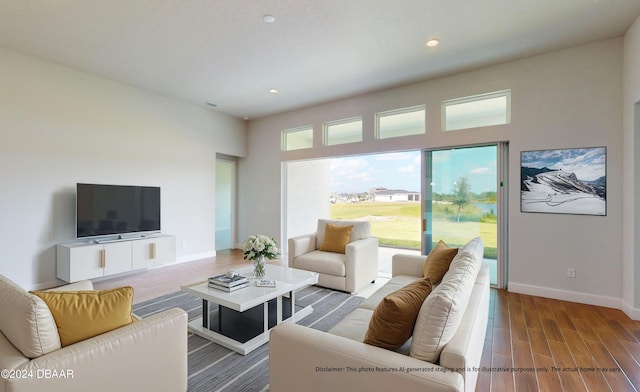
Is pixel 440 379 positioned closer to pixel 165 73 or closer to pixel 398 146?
pixel 398 146

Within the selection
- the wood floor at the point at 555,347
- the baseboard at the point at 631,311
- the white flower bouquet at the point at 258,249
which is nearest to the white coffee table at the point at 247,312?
the white flower bouquet at the point at 258,249

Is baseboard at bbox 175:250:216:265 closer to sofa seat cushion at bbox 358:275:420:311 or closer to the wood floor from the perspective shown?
the wood floor

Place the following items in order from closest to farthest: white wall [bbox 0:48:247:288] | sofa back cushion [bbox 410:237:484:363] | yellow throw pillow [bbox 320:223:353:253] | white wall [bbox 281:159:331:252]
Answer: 1. sofa back cushion [bbox 410:237:484:363]
2. white wall [bbox 0:48:247:288]
3. yellow throw pillow [bbox 320:223:353:253]
4. white wall [bbox 281:159:331:252]

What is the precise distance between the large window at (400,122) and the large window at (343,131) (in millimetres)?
408

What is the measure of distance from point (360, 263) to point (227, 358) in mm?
2048

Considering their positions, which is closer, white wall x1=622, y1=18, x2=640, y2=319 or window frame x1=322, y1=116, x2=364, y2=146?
white wall x1=622, y1=18, x2=640, y2=319

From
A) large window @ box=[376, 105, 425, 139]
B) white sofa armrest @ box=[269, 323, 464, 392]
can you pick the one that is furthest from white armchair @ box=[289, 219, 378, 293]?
white sofa armrest @ box=[269, 323, 464, 392]

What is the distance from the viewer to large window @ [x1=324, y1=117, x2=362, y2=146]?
525cm

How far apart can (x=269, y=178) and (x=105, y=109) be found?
310 cm

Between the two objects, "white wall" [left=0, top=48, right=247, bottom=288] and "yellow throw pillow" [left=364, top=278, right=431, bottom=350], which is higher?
"white wall" [left=0, top=48, right=247, bottom=288]

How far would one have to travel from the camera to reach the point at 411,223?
7.05 m

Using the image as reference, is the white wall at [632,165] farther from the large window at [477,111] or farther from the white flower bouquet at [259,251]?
the white flower bouquet at [259,251]

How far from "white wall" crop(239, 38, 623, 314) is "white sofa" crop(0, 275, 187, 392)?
13.6 feet

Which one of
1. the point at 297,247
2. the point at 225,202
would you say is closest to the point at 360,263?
the point at 297,247
